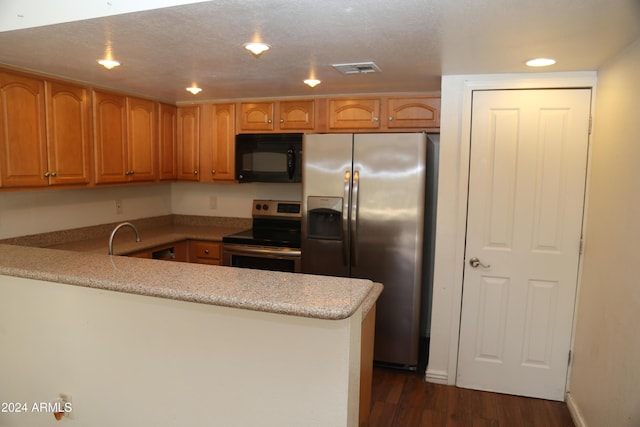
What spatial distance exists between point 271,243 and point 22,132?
6.08 feet

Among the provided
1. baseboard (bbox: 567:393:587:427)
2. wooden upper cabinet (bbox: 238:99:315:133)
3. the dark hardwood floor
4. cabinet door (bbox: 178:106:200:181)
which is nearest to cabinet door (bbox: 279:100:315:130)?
wooden upper cabinet (bbox: 238:99:315:133)

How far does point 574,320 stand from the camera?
2.71m

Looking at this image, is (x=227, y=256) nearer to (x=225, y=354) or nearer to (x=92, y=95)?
(x=92, y=95)

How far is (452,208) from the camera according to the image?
290 centimetres

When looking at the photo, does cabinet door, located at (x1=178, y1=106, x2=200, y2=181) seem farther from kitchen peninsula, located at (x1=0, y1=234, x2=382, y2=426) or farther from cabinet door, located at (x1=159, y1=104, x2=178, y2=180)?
kitchen peninsula, located at (x1=0, y1=234, x2=382, y2=426)

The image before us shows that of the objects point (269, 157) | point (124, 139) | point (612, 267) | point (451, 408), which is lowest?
point (451, 408)

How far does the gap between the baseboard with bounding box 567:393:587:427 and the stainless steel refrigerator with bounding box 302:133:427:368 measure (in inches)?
39.0

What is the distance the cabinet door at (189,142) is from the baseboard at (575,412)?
136 inches

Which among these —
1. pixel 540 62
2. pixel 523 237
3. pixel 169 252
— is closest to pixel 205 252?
pixel 169 252

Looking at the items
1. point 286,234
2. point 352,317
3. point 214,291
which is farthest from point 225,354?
point 286,234

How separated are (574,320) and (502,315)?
42cm

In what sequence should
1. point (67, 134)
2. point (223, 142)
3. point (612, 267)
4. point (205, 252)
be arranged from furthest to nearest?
point (223, 142) < point (205, 252) < point (67, 134) < point (612, 267)

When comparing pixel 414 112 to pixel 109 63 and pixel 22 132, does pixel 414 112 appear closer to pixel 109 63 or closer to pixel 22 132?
pixel 109 63

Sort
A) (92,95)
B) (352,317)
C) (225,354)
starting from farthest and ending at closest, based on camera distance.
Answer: (92,95) → (225,354) → (352,317)
